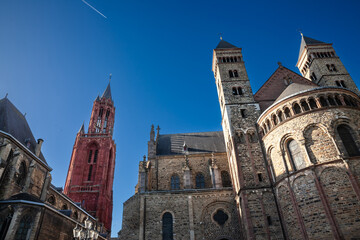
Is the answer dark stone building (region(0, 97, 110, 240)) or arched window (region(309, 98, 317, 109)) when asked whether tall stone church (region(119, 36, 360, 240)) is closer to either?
arched window (region(309, 98, 317, 109))

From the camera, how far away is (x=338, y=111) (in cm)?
1883

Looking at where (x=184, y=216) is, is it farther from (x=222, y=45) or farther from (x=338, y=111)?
(x=222, y=45)

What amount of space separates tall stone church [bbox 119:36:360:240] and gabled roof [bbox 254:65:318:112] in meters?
0.11

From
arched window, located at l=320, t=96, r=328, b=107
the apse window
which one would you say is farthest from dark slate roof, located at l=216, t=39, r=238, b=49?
the apse window

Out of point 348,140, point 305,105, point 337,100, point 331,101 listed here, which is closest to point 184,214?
point 305,105

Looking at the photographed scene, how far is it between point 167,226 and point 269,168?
11391 mm

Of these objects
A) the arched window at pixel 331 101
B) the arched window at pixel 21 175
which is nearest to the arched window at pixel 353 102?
the arched window at pixel 331 101

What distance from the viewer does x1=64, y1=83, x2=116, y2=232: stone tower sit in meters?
40.6

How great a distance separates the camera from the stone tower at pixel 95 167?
40641 mm

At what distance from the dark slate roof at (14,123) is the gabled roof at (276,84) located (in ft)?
77.6

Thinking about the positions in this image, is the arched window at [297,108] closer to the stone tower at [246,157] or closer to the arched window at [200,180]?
the stone tower at [246,157]

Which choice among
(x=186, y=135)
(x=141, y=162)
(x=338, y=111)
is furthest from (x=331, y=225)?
(x=186, y=135)

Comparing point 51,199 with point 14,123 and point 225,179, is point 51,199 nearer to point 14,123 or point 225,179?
point 14,123

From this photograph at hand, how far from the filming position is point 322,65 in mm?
29750
